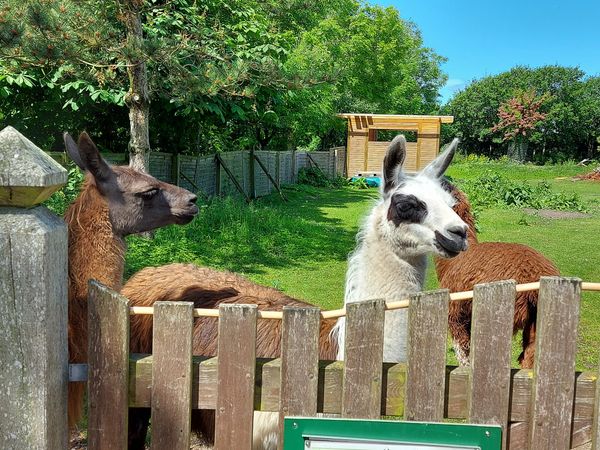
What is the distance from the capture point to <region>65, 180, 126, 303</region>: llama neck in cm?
280

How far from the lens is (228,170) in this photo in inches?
650

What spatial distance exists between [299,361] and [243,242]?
8642mm

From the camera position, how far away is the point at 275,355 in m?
2.84

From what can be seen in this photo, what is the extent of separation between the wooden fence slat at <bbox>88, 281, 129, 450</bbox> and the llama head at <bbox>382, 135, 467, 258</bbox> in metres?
1.52

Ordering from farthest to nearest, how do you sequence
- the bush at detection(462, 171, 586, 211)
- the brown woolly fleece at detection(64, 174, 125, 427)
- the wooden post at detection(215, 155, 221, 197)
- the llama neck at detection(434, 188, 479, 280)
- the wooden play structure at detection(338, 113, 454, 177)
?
the wooden play structure at detection(338, 113, 454, 177), the bush at detection(462, 171, 586, 211), the wooden post at detection(215, 155, 221, 197), the llama neck at detection(434, 188, 479, 280), the brown woolly fleece at detection(64, 174, 125, 427)

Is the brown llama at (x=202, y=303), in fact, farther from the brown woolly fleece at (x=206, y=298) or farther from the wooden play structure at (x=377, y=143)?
the wooden play structure at (x=377, y=143)

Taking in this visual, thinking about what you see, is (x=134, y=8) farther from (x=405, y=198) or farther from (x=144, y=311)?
(x=144, y=311)

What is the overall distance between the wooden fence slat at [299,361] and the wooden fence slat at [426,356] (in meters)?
0.29

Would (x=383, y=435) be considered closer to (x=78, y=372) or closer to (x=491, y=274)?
(x=78, y=372)

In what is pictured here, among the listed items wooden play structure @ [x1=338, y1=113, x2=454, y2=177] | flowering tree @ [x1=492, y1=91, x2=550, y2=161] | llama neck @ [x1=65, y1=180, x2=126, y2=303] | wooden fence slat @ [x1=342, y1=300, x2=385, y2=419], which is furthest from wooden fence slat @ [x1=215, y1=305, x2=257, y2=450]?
flowering tree @ [x1=492, y1=91, x2=550, y2=161]

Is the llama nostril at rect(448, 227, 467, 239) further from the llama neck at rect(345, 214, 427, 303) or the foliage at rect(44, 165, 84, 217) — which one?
the foliage at rect(44, 165, 84, 217)

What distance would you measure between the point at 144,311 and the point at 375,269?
4.51 feet

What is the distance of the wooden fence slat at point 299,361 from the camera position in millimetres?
1896

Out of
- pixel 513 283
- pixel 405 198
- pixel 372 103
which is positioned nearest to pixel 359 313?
pixel 513 283
